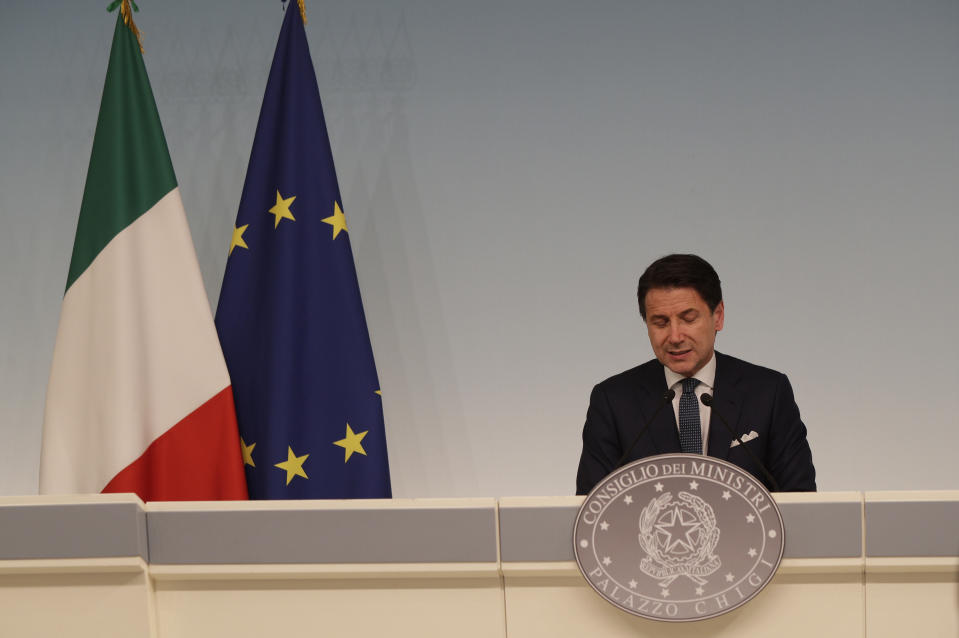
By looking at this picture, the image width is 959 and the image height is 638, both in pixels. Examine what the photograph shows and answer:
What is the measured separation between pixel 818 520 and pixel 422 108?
7.53 ft

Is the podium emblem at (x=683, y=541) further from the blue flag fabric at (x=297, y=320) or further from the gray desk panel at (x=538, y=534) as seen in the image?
the blue flag fabric at (x=297, y=320)

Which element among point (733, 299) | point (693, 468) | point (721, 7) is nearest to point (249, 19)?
point (721, 7)

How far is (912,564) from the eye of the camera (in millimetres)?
1525

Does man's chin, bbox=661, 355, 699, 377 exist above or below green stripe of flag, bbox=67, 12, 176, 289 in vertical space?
below

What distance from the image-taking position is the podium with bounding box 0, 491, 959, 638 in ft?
5.03

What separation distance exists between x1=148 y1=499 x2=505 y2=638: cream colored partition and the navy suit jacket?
1.87 feet

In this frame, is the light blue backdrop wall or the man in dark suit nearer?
the man in dark suit

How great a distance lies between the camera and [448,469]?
338 cm

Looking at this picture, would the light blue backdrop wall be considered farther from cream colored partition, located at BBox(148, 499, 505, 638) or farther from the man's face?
cream colored partition, located at BBox(148, 499, 505, 638)

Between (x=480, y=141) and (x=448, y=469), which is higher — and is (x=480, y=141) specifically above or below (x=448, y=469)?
above

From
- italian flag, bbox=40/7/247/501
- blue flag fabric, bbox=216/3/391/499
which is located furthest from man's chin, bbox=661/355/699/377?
italian flag, bbox=40/7/247/501

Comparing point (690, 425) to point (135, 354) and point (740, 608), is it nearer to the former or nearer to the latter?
point (740, 608)

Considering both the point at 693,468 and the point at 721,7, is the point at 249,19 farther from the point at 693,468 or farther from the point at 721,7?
the point at 693,468

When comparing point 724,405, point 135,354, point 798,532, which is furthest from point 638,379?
point 135,354
